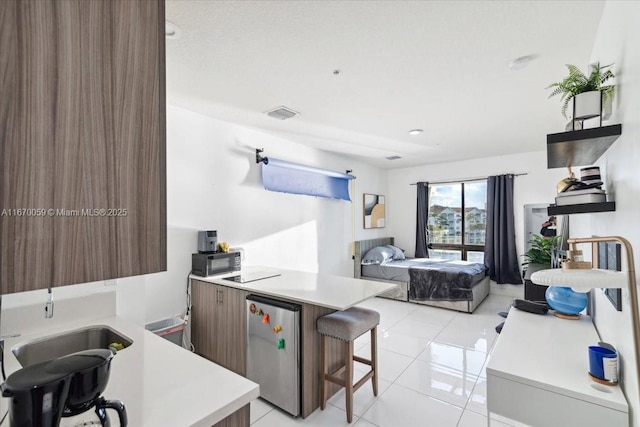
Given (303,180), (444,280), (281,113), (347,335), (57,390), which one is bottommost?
(444,280)

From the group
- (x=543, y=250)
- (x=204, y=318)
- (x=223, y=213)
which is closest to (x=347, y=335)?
(x=204, y=318)

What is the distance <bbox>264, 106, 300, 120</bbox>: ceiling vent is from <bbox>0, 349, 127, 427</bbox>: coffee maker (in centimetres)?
264

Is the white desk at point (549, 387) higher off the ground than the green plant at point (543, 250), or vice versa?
the green plant at point (543, 250)

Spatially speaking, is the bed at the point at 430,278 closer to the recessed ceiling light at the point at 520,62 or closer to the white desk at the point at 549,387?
the white desk at the point at 549,387

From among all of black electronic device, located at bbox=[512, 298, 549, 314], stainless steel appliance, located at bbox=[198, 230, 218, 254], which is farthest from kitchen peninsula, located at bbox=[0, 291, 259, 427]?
black electronic device, located at bbox=[512, 298, 549, 314]

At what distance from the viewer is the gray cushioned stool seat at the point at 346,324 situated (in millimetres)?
2066

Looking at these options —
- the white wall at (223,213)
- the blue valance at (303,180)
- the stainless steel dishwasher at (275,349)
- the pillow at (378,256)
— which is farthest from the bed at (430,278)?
the stainless steel dishwasher at (275,349)

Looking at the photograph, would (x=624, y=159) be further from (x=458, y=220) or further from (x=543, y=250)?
(x=458, y=220)

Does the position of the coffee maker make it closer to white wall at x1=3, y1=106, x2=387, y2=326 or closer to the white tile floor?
white wall at x1=3, y1=106, x2=387, y2=326

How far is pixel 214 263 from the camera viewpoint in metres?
2.91

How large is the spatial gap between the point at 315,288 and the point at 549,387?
Result: 1.50 metres

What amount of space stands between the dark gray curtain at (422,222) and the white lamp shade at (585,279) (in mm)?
5104

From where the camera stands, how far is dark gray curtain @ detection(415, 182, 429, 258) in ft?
19.6

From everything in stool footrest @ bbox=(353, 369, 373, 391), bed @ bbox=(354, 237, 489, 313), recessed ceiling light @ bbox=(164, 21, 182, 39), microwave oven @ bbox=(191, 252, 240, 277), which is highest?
recessed ceiling light @ bbox=(164, 21, 182, 39)
